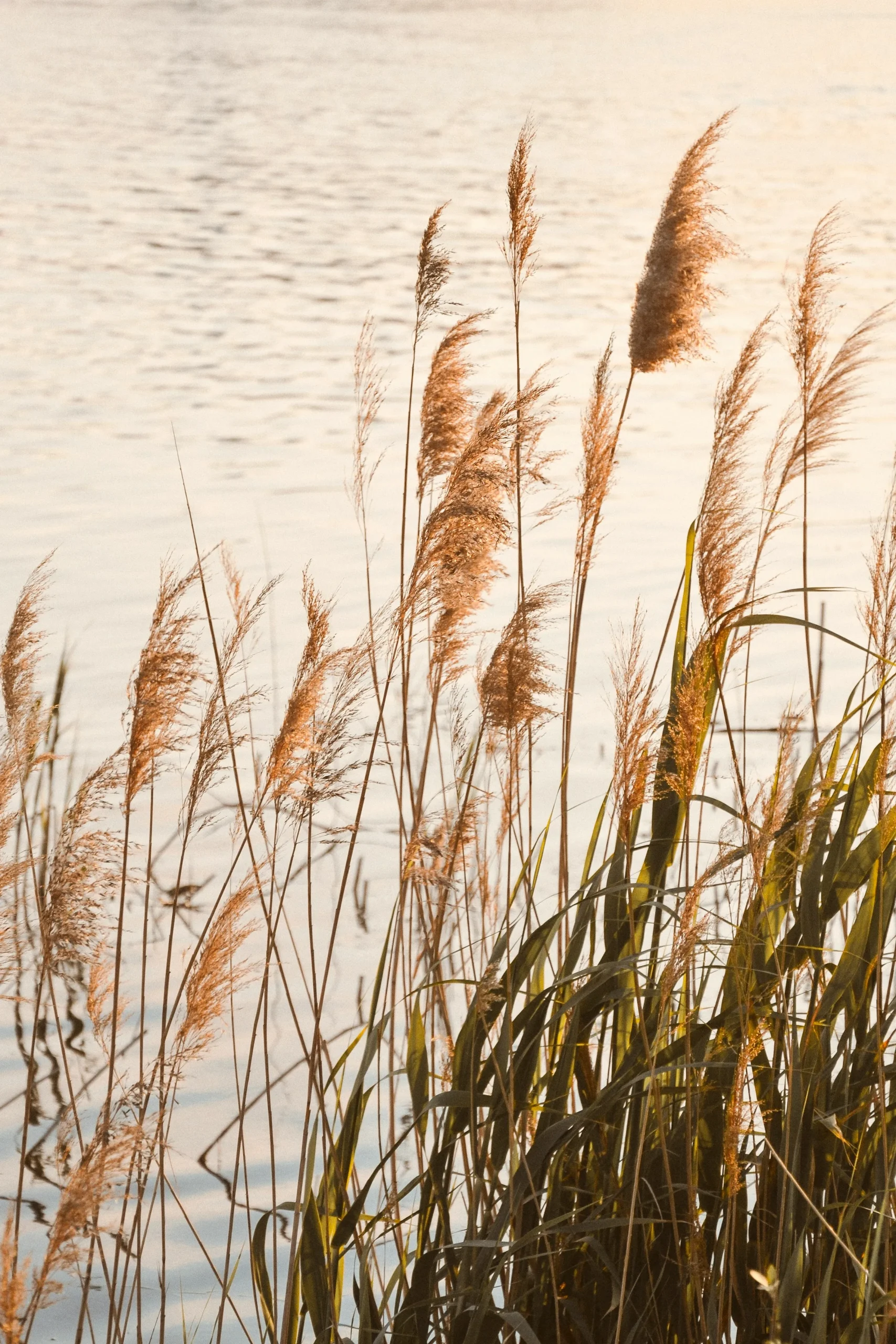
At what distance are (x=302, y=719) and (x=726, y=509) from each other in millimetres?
656

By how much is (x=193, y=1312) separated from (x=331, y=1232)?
1.03 metres

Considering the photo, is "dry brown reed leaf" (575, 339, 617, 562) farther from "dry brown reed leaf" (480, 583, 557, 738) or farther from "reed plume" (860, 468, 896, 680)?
"reed plume" (860, 468, 896, 680)

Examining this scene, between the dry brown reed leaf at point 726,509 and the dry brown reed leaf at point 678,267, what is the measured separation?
17 cm

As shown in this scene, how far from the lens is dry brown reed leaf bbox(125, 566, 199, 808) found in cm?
212

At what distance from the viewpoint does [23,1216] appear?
3.31 metres

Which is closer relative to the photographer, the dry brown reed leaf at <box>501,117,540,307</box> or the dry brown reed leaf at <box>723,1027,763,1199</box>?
the dry brown reed leaf at <box>723,1027,763,1199</box>

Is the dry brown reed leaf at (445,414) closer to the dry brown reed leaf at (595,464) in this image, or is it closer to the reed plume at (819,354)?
the dry brown reed leaf at (595,464)

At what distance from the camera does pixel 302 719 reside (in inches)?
85.7

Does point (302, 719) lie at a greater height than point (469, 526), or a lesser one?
lesser

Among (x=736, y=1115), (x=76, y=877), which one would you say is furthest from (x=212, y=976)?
(x=736, y=1115)

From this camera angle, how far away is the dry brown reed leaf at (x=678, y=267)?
8.27ft

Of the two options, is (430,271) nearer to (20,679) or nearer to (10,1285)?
(20,679)

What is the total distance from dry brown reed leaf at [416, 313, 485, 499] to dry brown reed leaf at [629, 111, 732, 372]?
28cm

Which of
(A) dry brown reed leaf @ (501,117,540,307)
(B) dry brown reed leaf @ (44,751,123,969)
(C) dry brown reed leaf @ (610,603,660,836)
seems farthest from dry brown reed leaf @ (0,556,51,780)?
(A) dry brown reed leaf @ (501,117,540,307)
